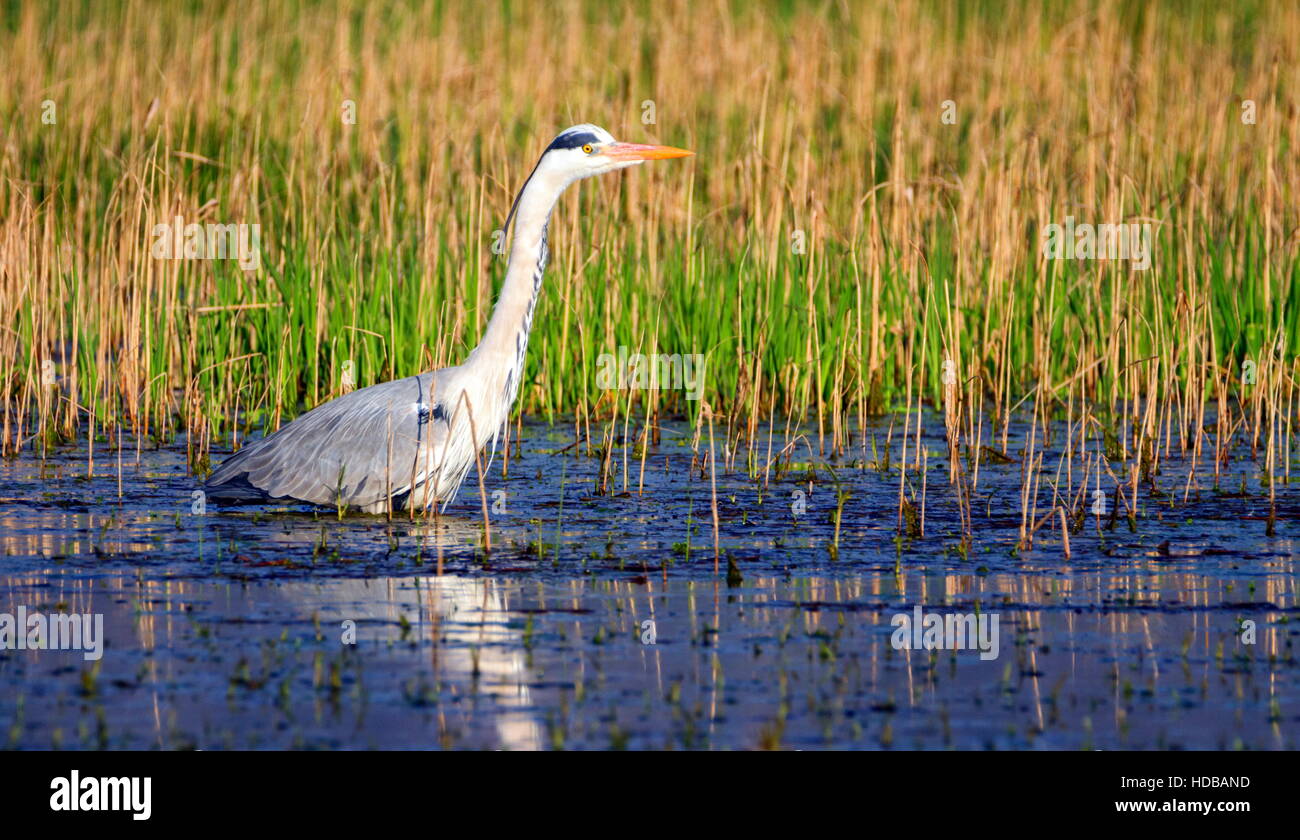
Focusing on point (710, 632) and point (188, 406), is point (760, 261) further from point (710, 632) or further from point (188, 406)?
point (710, 632)

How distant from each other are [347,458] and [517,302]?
1.07 meters

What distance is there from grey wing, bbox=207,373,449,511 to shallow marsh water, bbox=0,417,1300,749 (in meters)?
0.14

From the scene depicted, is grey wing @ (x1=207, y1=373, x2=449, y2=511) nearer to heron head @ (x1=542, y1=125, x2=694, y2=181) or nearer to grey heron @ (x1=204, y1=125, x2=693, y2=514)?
grey heron @ (x1=204, y1=125, x2=693, y2=514)

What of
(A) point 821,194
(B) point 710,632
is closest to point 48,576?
(B) point 710,632

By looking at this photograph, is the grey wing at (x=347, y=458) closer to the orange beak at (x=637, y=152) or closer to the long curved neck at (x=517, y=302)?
the long curved neck at (x=517, y=302)

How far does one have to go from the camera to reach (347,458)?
8297mm

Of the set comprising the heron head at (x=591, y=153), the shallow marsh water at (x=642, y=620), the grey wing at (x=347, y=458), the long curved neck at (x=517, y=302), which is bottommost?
the shallow marsh water at (x=642, y=620)

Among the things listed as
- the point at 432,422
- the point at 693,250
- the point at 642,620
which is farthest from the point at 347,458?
the point at 693,250

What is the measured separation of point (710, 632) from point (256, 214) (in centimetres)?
603

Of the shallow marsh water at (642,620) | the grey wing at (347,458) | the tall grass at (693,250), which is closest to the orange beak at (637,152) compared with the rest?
the tall grass at (693,250)

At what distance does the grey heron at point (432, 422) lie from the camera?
823cm

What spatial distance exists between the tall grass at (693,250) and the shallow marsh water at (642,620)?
0.94 metres
